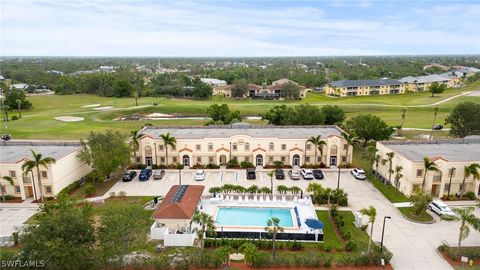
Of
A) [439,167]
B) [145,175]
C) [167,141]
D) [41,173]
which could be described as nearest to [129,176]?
[145,175]

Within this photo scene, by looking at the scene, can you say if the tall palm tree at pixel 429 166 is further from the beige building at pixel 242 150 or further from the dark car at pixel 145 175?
the dark car at pixel 145 175

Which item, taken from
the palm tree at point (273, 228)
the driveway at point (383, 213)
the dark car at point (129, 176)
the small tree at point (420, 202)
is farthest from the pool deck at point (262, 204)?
the dark car at point (129, 176)

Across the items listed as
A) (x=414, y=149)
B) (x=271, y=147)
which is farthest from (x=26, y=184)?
(x=414, y=149)

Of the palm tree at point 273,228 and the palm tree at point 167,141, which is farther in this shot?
the palm tree at point 167,141

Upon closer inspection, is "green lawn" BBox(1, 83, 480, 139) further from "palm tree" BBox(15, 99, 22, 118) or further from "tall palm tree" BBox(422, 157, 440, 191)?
"tall palm tree" BBox(422, 157, 440, 191)

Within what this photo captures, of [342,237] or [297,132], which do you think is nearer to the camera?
[342,237]

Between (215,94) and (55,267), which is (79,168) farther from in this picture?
(215,94)

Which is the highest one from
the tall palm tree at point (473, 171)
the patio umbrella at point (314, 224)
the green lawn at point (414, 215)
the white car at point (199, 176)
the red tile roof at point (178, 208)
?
the tall palm tree at point (473, 171)
